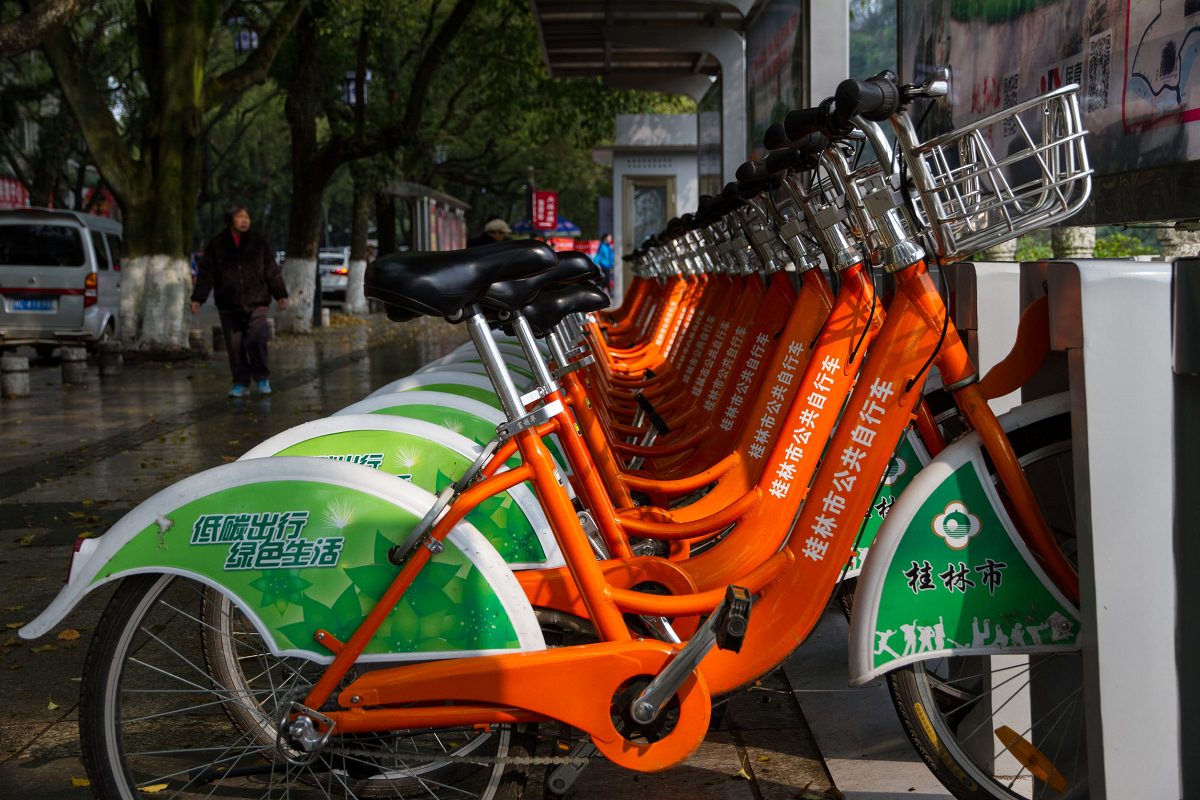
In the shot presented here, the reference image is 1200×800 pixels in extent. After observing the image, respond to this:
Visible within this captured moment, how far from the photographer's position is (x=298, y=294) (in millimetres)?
22844

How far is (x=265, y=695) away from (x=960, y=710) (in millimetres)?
1518

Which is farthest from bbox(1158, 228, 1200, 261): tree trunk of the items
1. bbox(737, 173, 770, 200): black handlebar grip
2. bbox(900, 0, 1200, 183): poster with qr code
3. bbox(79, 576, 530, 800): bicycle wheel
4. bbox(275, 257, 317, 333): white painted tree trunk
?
bbox(275, 257, 317, 333): white painted tree trunk

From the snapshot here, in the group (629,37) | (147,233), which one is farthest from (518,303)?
(147,233)

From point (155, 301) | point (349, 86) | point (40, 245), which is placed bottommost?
point (155, 301)

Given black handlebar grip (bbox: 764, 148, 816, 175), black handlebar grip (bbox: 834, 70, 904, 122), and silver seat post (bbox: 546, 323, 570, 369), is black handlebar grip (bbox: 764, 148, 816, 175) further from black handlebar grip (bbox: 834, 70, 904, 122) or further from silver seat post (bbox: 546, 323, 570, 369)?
silver seat post (bbox: 546, 323, 570, 369)

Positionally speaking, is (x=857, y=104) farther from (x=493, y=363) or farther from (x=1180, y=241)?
(x=1180, y=241)

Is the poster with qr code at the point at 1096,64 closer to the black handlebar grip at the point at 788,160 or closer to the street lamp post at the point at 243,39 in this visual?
the black handlebar grip at the point at 788,160

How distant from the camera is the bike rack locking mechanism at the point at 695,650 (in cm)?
273

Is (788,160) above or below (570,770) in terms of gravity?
above

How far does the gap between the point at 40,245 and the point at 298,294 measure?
5.71 m

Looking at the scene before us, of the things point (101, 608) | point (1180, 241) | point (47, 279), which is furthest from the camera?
point (47, 279)

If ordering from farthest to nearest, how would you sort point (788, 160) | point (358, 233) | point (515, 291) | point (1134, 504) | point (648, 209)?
point (358, 233) → point (648, 209) → point (788, 160) → point (515, 291) → point (1134, 504)

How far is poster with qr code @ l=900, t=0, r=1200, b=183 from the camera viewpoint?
3.17m

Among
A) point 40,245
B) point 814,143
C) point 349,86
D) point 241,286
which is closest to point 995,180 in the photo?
point 814,143
